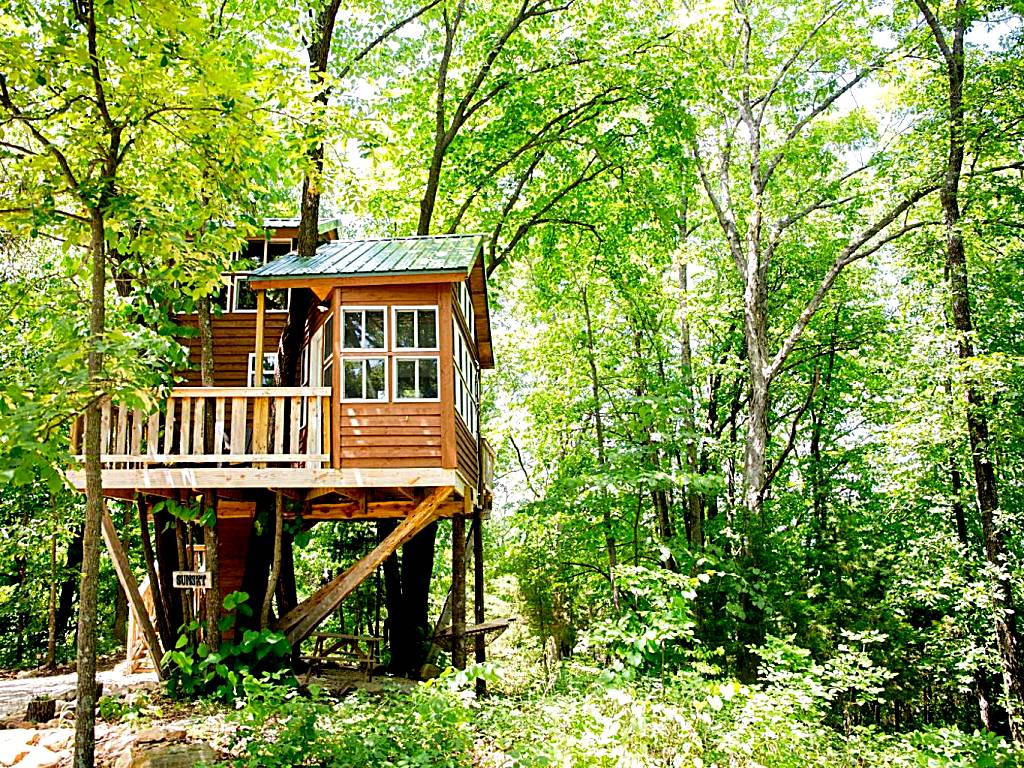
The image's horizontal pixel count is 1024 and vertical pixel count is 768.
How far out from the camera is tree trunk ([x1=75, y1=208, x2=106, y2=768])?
484 centimetres

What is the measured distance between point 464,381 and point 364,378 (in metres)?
2.11

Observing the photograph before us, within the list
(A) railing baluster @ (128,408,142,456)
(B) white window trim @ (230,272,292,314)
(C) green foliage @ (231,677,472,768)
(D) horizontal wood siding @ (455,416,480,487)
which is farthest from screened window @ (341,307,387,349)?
(C) green foliage @ (231,677,472,768)

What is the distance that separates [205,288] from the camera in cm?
551

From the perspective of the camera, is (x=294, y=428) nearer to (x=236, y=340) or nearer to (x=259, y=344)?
(x=259, y=344)

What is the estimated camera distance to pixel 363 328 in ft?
32.6

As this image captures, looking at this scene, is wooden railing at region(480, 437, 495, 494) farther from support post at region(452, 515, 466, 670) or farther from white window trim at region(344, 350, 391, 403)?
white window trim at region(344, 350, 391, 403)

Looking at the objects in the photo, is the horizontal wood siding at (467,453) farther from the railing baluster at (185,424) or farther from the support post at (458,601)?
the railing baluster at (185,424)

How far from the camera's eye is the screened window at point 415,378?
385 inches

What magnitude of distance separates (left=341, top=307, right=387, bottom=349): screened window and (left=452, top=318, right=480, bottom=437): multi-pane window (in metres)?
0.92

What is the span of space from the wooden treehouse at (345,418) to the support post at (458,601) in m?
1.46

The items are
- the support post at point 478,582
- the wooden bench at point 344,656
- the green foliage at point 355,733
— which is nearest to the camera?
the green foliage at point 355,733

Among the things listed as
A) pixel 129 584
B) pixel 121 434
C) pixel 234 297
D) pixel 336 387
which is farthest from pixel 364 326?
pixel 234 297

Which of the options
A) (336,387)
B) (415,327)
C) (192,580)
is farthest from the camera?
(415,327)

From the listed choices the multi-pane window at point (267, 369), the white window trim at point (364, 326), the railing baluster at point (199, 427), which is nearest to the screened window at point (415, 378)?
the white window trim at point (364, 326)
